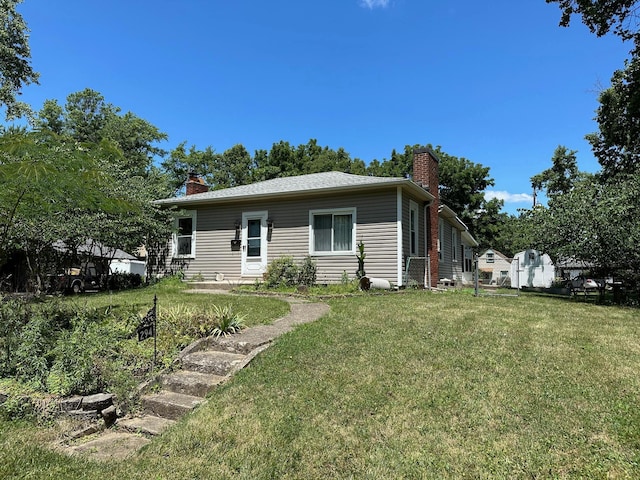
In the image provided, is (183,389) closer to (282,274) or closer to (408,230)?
(282,274)

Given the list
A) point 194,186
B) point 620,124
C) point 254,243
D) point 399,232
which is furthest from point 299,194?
point 620,124

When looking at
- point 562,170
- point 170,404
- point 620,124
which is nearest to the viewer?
point 170,404

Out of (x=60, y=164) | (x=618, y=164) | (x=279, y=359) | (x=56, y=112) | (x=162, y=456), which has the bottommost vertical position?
(x=162, y=456)

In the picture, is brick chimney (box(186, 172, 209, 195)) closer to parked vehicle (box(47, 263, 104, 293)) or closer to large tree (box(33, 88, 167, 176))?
parked vehicle (box(47, 263, 104, 293))

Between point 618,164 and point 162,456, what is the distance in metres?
26.7

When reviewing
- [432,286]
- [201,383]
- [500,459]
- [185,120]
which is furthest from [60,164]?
[185,120]

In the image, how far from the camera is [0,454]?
2975 millimetres

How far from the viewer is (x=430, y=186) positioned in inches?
556

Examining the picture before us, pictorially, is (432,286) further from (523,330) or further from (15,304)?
(15,304)

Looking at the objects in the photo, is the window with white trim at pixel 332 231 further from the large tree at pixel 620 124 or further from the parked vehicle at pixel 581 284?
the large tree at pixel 620 124

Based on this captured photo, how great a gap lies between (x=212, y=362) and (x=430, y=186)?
11317mm

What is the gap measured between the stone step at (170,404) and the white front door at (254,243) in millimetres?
9537

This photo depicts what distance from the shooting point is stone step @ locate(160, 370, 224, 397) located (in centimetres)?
430

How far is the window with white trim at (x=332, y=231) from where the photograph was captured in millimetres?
12633
